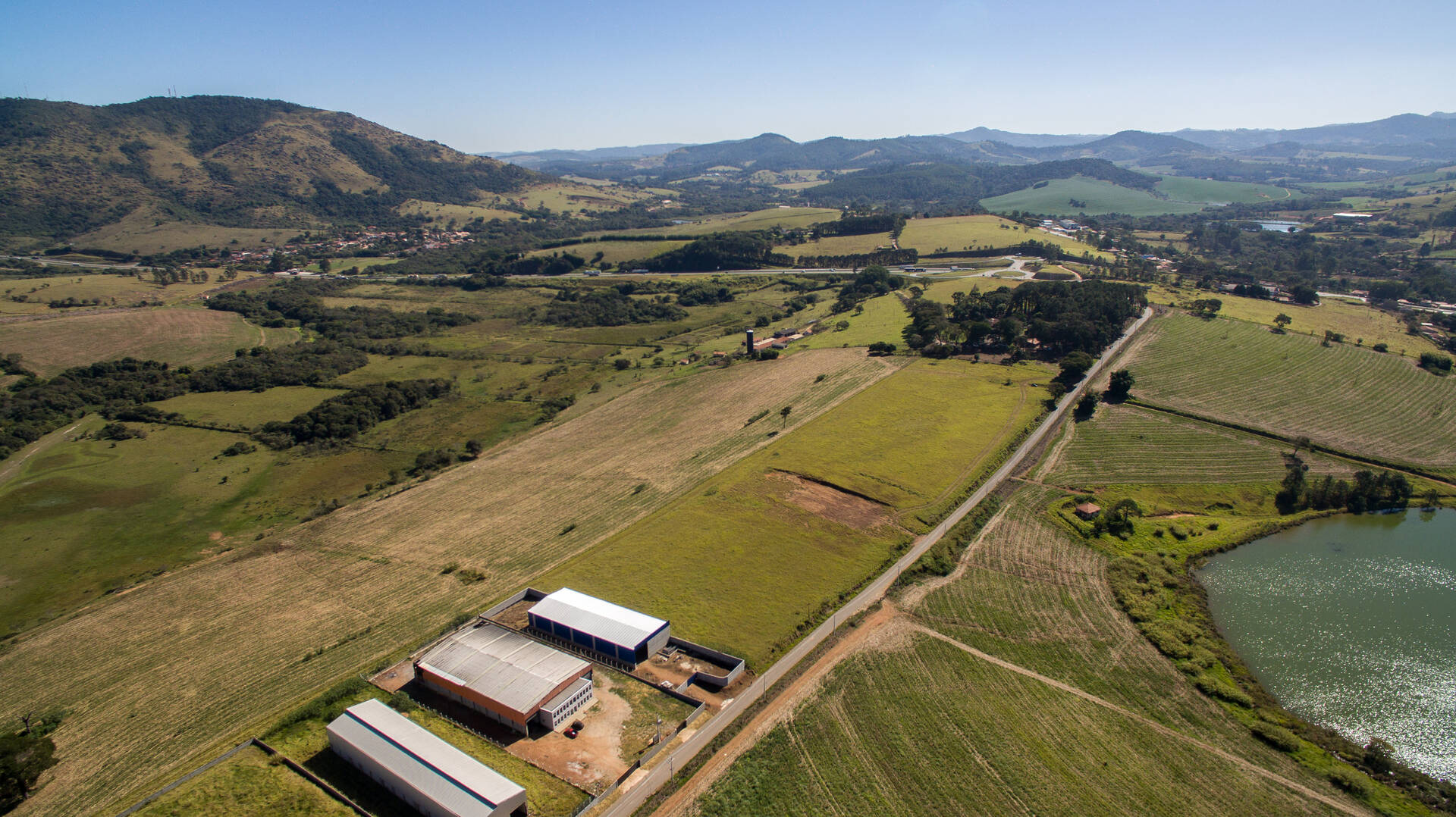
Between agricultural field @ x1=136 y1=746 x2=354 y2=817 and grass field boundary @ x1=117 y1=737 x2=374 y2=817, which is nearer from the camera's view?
agricultural field @ x1=136 y1=746 x2=354 y2=817

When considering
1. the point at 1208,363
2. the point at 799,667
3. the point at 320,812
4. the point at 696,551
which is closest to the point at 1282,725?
the point at 799,667

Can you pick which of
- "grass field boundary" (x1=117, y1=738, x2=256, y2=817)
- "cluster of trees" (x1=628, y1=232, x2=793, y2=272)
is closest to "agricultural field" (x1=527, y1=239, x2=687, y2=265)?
"cluster of trees" (x1=628, y1=232, x2=793, y2=272)

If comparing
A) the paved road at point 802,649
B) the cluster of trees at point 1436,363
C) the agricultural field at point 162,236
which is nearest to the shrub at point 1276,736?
the paved road at point 802,649

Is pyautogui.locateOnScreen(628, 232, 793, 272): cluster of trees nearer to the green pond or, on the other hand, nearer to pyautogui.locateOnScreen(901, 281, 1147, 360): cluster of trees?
pyautogui.locateOnScreen(901, 281, 1147, 360): cluster of trees

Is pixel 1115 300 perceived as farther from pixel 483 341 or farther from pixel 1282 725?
pixel 483 341

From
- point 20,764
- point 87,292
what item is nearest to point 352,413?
point 20,764

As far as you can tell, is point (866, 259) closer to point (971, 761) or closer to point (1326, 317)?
point (1326, 317)
